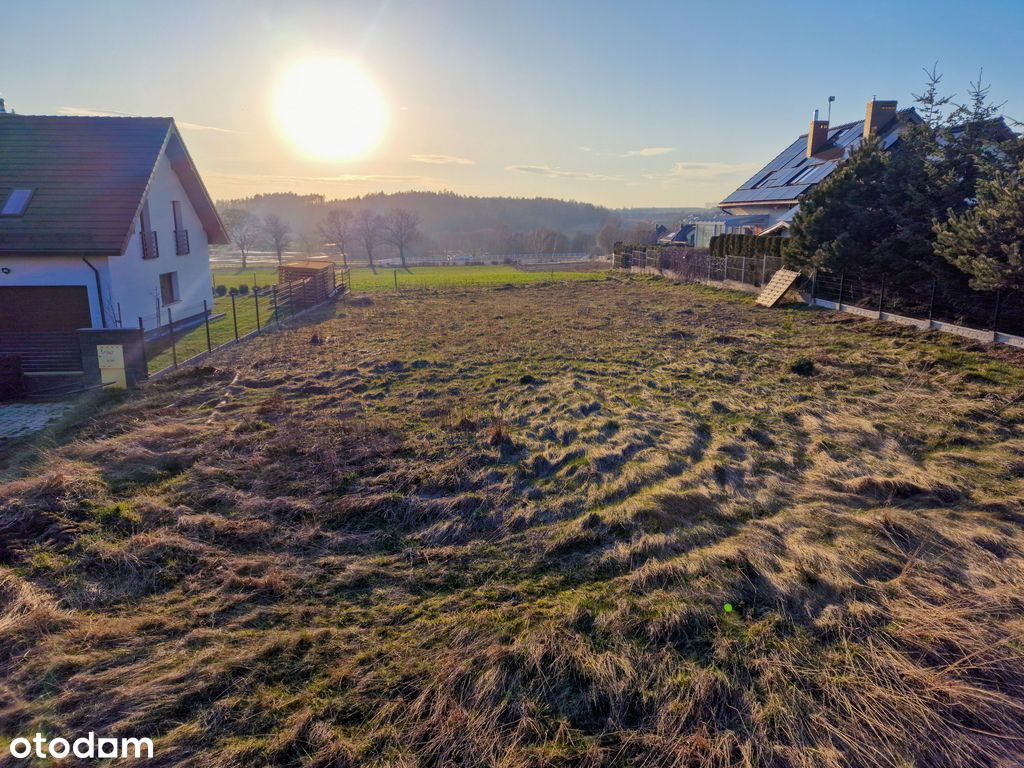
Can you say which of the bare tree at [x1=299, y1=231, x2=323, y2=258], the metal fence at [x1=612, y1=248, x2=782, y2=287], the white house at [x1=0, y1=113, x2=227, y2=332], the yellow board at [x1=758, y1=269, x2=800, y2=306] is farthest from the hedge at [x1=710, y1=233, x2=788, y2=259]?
the bare tree at [x1=299, y1=231, x2=323, y2=258]

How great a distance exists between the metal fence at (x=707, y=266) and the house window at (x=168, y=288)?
21.4 meters

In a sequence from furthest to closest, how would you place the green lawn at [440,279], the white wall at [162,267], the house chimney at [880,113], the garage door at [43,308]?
the green lawn at [440,279] < the house chimney at [880,113] < the white wall at [162,267] < the garage door at [43,308]

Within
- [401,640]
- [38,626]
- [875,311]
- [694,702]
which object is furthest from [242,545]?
[875,311]

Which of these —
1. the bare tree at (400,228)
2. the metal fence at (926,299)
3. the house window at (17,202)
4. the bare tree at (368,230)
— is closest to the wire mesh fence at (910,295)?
the metal fence at (926,299)

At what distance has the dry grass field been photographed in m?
3.25

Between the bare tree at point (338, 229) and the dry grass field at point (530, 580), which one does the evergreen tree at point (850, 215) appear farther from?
the bare tree at point (338, 229)

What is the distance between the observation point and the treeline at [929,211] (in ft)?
37.8

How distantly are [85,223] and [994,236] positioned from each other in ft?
68.3

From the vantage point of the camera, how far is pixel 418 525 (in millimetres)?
5691

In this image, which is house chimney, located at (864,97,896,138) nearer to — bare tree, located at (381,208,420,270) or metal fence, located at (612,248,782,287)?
metal fence, located at (612,248,782,287)

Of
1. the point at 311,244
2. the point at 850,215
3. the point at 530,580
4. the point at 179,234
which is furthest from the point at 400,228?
the point at 530,580

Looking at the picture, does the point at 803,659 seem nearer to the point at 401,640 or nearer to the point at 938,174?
the point at 401,640

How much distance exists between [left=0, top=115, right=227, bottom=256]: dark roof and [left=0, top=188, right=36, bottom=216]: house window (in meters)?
0.13

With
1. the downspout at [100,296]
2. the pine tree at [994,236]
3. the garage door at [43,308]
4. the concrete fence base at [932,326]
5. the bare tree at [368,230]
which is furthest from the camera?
the bare tree at [368,230]
